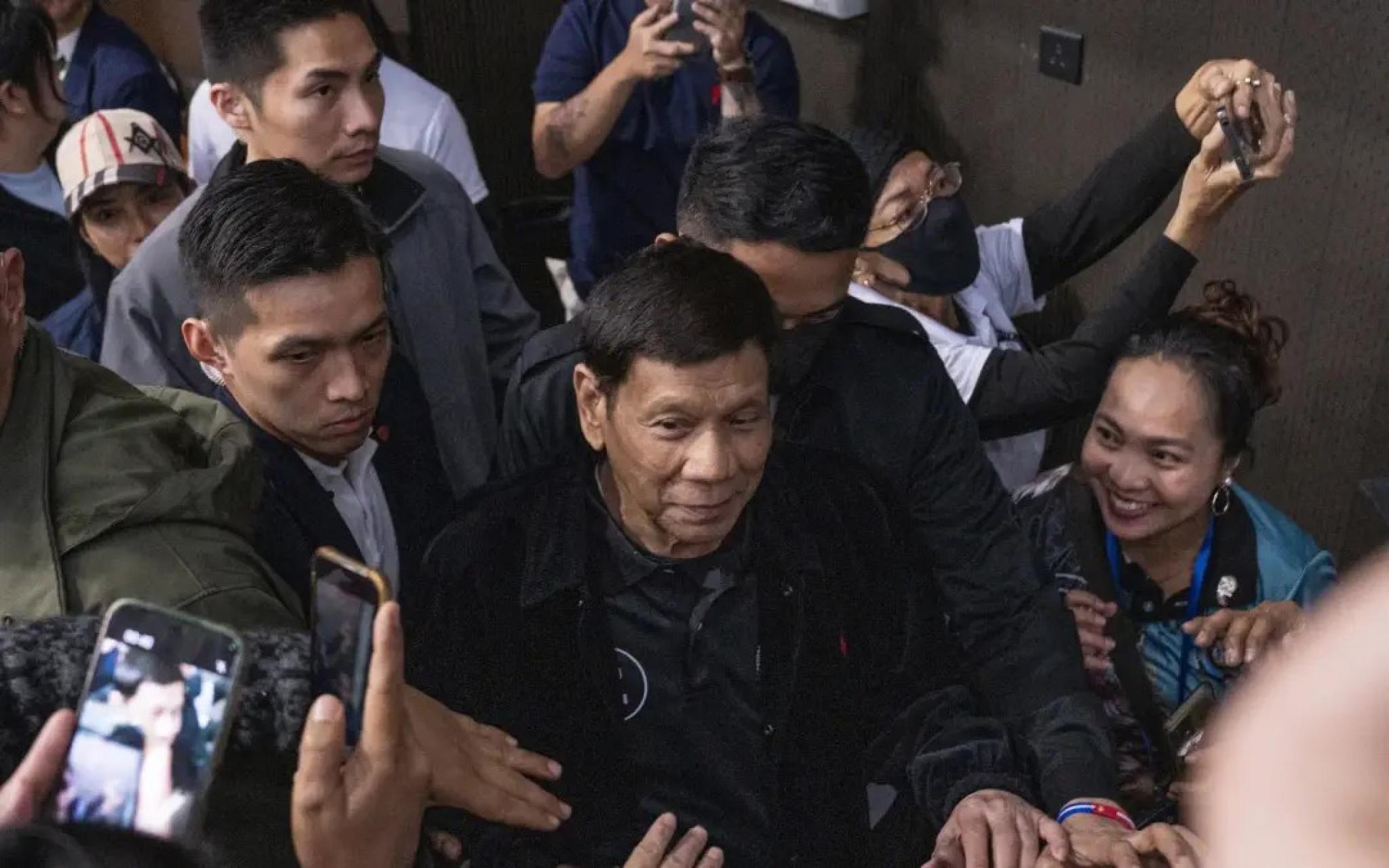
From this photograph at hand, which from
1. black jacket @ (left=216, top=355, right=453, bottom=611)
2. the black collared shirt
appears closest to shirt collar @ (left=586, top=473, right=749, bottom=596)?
the black collared shirt

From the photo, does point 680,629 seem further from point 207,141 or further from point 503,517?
point 207,141

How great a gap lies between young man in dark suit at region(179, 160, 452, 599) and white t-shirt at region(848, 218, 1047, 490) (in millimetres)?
773

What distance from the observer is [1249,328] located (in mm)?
2018

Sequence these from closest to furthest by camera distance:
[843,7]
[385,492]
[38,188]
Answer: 1. [385,492]
2. [38,188]
3. [843,7]

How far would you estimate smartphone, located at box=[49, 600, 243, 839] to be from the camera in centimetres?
93

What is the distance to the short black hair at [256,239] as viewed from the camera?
60.8 inches

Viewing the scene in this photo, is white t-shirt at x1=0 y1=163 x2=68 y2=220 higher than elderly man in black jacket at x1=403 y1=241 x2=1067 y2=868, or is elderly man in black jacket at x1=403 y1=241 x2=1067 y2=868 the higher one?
white t-shirt at x1=0 y1=163 x2=68 y2=220

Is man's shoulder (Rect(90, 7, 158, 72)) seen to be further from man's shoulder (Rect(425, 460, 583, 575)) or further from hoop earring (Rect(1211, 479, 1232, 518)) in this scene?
hoop earring (Rect(1211, 479, 1232, 518))

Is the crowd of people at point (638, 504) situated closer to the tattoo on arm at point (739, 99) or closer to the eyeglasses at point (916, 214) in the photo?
the eyeglasses at point (916, 214)

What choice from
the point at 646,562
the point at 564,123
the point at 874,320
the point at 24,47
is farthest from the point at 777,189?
the point at 24,47

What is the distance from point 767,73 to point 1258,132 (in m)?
1.13

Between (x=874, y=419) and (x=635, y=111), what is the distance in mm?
1423

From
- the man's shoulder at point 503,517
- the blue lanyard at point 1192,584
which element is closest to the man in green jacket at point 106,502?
the man's shoulder at point 503,517

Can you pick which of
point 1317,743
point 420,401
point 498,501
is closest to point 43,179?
point 420,401
